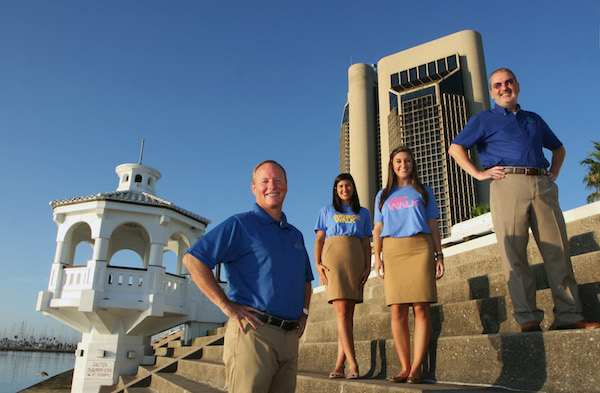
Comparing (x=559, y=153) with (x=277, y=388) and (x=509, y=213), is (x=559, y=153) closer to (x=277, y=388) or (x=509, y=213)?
(x=509, y=213)

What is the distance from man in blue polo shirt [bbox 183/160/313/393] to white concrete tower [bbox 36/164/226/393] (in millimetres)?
8729

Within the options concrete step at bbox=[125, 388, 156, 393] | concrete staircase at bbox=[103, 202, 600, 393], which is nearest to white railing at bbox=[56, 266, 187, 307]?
concrete step at bbox=[125, 388, 156, 393]

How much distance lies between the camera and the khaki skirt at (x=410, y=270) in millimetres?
2633

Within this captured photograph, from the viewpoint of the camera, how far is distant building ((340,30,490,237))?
151 feet

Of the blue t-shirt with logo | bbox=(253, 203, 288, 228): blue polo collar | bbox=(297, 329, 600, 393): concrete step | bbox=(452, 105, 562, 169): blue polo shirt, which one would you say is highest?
bbox=(452, 105, 562, 169): blue polo shirt

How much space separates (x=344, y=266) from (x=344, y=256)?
3.5 inches

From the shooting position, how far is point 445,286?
12.8 feet

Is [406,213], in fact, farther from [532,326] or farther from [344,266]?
[532,326]

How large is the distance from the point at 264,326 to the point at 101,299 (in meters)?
9.14

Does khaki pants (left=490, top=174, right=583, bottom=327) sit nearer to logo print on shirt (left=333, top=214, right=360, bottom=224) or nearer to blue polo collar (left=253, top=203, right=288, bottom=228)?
logo print on shirt (left=333, top=214, right=360, bottom=224)

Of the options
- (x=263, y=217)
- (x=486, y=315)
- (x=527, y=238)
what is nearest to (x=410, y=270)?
(x=486, y=315)

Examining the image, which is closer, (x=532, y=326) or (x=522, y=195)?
(x=532, y=326)

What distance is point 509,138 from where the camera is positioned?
2674 mm

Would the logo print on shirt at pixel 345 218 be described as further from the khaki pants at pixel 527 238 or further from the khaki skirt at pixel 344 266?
the khaki pants at pixel 527 238
